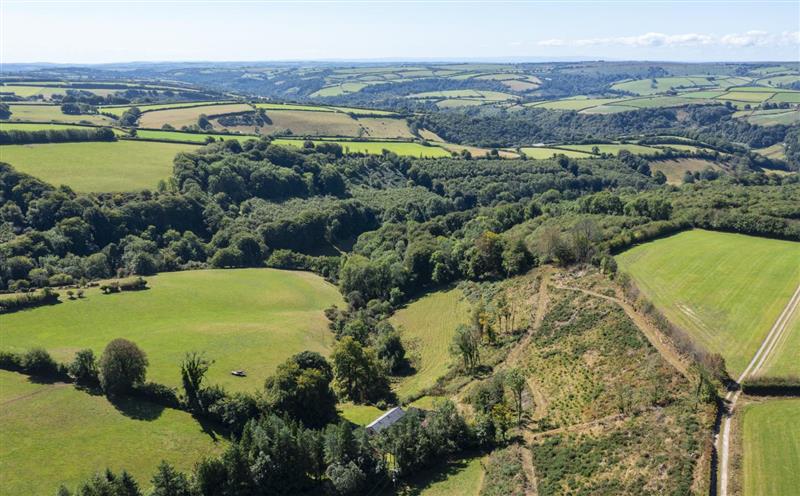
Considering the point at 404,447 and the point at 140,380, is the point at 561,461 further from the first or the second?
the point at 140,380

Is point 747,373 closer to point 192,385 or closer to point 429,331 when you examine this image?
point 429,331

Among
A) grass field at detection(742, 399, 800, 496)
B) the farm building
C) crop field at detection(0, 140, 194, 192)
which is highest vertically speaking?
crop field at detection(0, 140, 194, 192)

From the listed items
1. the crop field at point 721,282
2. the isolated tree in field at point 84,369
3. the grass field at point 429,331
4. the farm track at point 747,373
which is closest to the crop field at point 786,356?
the farm track at point 747,373

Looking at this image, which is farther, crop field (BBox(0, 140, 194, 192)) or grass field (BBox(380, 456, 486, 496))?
crop field (BBox(0, 140, 194, 192))

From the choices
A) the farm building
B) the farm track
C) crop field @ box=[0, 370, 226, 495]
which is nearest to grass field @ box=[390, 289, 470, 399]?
the farm building

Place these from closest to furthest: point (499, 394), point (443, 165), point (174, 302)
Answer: point (499, 394)
point (174, 302)
point (443, 165)

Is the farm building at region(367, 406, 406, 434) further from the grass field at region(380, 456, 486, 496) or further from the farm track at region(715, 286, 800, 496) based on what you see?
the farm track at region(715, 286, 800, 496)

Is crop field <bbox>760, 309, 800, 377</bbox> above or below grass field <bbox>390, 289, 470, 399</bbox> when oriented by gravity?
above

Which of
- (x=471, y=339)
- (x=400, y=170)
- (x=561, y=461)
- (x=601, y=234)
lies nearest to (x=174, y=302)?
(x=471, y=339)
